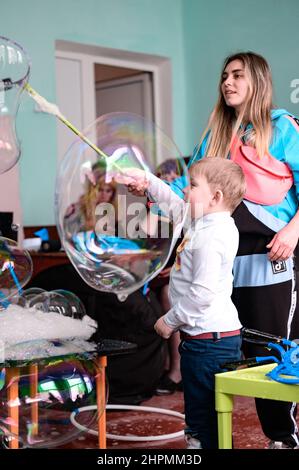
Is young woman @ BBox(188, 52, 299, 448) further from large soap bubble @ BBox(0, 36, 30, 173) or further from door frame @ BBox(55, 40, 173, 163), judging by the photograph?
door frame @ BBox(55, 40, 173, 163)

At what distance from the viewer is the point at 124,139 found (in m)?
1.78

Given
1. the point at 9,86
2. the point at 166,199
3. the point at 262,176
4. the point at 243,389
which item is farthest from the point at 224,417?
the point at 9,86

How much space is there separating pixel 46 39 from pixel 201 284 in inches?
133

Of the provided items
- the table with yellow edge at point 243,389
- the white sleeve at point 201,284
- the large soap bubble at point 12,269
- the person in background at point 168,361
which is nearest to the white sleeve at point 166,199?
the white sleeve at point 201,284

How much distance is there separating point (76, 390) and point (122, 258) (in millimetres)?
492

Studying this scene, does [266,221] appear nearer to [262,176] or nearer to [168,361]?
[262,176]

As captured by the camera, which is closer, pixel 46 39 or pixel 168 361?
pixel 168 361

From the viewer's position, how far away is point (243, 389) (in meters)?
1.68

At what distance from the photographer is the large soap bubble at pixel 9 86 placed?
208 centimetres

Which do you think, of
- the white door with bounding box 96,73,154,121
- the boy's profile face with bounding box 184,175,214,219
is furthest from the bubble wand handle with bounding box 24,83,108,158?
the white door with bounding box 96,73,154,121

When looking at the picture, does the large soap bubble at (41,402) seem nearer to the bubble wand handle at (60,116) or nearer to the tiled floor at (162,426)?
the bubble wand handle at (60,116)

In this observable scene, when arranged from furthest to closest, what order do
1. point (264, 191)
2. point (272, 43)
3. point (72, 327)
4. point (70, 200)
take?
point (272, 43), point (72, 327), point (264, 191), point (70, 200)

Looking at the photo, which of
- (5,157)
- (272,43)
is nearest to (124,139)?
(5,157)

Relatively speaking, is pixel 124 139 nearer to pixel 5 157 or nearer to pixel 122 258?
pixel 122 258
